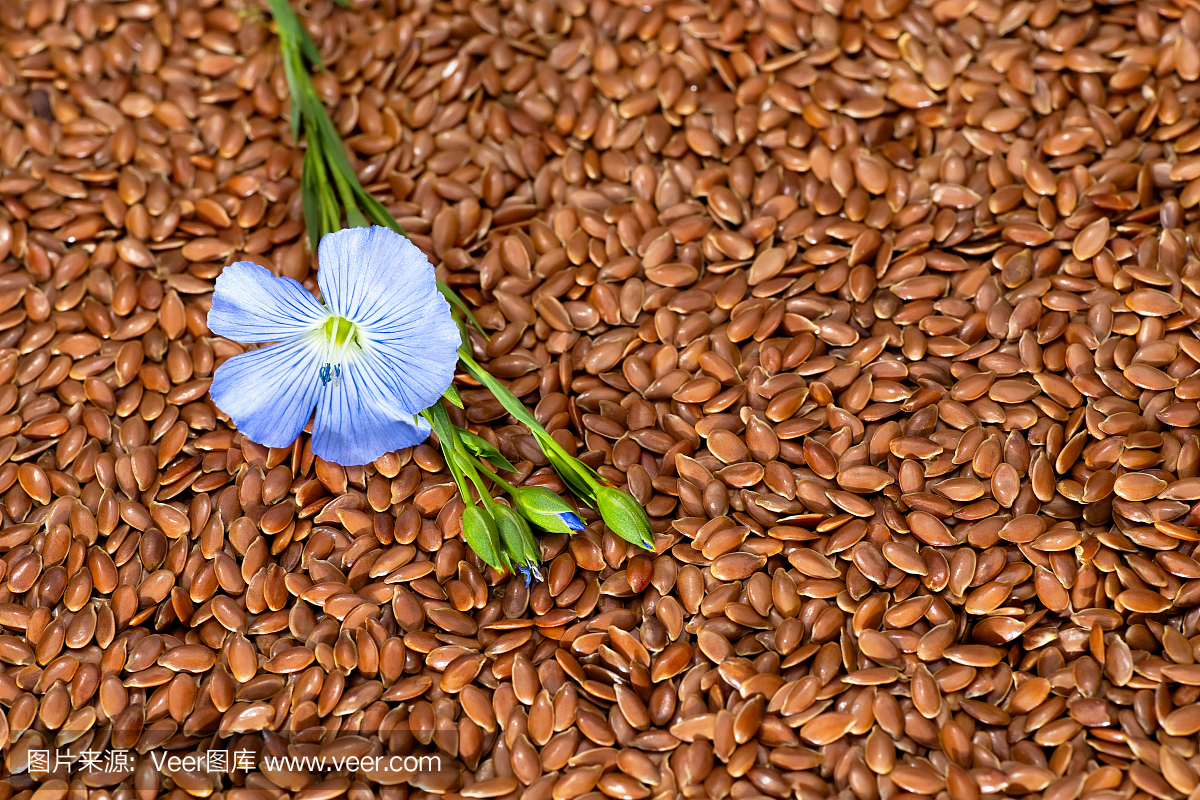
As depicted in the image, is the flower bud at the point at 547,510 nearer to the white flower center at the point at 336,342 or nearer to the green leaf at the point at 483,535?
the green leaf at the point at 483,535

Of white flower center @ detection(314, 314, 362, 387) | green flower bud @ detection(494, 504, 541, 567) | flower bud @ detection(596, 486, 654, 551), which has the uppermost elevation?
white flower center @ detection(314, 314, 362, 387)

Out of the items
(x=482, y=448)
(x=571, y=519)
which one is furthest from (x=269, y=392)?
(x=571, y=519)

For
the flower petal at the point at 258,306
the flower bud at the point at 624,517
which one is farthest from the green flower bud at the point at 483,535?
the flower petal at the point at 258,306

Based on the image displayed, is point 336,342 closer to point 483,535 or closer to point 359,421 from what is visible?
point 359,421

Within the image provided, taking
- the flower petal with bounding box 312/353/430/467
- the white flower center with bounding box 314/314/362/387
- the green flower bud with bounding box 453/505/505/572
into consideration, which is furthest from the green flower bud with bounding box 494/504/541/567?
the white flower center with bounding box 314/314/362/387

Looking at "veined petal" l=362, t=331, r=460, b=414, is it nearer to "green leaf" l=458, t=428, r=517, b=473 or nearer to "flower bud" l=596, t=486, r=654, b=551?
"green leaf" l=458, t=428, r=517, b=473

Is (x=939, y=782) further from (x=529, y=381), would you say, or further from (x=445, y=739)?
(x=529, y=381)

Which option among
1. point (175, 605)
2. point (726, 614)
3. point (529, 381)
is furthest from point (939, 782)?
point (175, 605)
